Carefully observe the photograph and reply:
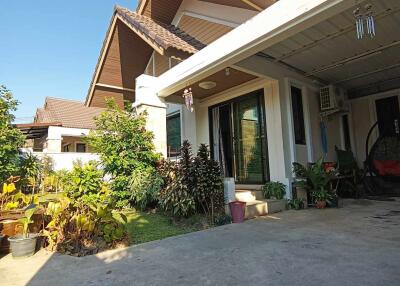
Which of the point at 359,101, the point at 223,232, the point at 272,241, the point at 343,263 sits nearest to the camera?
the point at 343,263

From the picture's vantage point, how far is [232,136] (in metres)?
7.92

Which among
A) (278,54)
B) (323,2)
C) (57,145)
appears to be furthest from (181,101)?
(57,145)

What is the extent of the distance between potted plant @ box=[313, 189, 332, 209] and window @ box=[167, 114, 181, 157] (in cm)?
472

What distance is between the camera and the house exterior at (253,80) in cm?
538

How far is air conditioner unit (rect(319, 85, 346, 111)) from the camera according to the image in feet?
24.6

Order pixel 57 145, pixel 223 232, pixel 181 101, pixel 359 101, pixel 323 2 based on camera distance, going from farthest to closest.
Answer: pixel 57 145 < pixel 359 101 < pixel 181 101 < pixel 223 232 < pixel 323 2

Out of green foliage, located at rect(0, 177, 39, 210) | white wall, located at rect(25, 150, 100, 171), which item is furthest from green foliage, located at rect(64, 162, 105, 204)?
white wall, located at rect(25, 150, 100, 171)

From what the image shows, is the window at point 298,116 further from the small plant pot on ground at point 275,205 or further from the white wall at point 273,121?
the small plant pot on ground at point 275,205

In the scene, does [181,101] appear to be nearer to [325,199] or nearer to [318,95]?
[318,95]

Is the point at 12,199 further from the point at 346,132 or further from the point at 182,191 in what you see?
the point at 346,132

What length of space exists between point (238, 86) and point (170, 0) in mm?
2997

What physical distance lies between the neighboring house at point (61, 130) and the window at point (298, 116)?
8.52m

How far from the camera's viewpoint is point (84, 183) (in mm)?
5305

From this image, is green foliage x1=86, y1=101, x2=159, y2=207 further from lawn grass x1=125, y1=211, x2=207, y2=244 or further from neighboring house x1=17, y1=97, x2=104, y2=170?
neighboring house x1=17, y1=97, x2=104, y2=170
